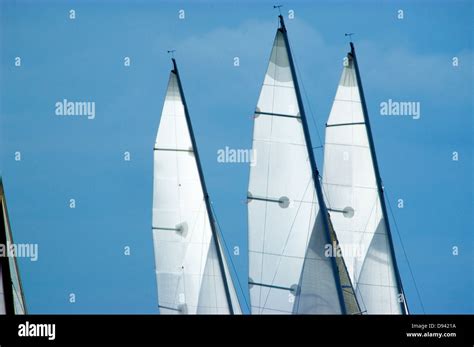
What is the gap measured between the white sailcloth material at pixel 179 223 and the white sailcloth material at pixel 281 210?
1827 mm

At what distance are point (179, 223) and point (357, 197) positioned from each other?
510 cm

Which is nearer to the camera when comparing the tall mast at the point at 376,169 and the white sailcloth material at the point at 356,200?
the tall mast at the point at 376,169

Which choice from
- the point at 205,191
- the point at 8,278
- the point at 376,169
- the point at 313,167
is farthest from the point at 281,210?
the point at 8,278

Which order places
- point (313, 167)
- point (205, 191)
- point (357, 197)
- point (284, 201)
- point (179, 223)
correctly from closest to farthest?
point (313, 167)
point (284, 201)
point (205, 191)
point (179, 223)
point (357, 197)

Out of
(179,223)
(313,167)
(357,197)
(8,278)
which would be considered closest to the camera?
(8,278)

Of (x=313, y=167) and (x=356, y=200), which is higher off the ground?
(x=313, y=167)

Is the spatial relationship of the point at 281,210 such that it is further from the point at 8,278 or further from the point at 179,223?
the point at 8,278

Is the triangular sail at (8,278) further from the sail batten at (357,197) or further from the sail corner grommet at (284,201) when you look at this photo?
the sail batten at (357,197)

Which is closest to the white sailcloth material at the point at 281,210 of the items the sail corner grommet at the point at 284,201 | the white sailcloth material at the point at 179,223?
the sail corner grommet at the point at 284,201

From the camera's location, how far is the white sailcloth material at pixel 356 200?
115 ft

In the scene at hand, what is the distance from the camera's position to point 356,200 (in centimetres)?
3569

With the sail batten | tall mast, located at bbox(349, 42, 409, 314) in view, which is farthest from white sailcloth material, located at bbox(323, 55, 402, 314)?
tall mast, located at bbox(349, 42, 409, 314)
